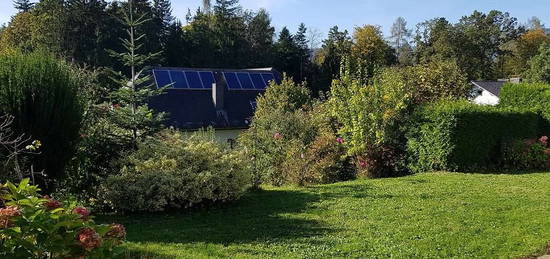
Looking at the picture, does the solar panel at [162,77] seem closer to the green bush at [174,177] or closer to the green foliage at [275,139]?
the green foliage at [275,139]

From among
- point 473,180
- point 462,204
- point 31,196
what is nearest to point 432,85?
point 473,180

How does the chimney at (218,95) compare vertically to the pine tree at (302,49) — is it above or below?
below

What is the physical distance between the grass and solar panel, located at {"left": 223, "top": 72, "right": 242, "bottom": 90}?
23.0 m

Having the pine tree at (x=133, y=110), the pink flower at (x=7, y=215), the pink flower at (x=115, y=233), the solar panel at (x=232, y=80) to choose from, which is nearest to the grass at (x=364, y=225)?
the pine tree at (x=133, y=110)

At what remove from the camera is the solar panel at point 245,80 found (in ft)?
110

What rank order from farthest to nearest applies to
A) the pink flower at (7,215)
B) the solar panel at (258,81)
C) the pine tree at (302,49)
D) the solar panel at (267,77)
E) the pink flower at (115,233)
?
Result: 1. the pine tree at (302,49)
2. the solar panel at (267,77)
3. the solar panel at (258,81)
4. the pink flower at (115,233)
5. the pink flower at (7,215)

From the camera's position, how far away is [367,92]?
1384 cm

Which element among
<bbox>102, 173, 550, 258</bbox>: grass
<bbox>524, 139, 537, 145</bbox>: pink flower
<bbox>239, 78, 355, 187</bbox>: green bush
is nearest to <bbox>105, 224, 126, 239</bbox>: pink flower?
<bbox>102, 173, 550, 258</bbox>: grass

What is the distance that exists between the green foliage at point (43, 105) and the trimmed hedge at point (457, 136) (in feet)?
30.3

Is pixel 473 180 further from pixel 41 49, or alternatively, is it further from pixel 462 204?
pixel 41 49

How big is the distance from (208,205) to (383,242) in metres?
3.88

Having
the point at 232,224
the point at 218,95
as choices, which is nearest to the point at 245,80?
the point at 218,95

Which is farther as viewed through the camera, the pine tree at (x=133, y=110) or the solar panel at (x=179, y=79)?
the solar panel at (x=179, y=79)

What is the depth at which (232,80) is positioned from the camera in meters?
33.4
